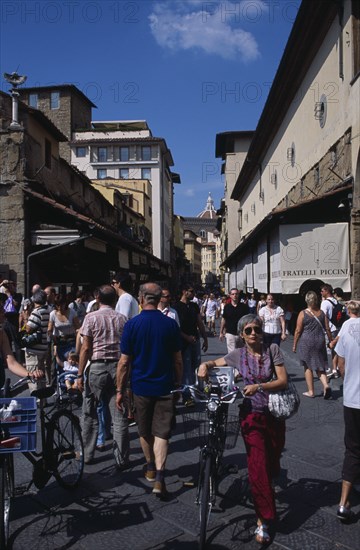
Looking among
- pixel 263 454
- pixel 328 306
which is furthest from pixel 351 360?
pixel 328 306

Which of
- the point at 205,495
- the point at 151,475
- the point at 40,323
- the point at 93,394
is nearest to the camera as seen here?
the point at 205,495

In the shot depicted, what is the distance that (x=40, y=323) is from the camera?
9.06 meters

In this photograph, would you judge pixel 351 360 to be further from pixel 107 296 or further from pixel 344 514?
pixel 107 296

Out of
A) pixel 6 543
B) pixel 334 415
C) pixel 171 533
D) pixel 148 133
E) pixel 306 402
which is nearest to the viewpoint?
pixel 6 543

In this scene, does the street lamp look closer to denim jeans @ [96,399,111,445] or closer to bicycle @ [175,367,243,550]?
denim jeans @ [96,399,111,445]

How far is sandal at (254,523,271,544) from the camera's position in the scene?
3.99 m

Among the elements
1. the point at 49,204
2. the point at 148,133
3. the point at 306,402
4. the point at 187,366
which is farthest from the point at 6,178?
the point at 148,133

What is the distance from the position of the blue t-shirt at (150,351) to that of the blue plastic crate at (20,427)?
1.35 m

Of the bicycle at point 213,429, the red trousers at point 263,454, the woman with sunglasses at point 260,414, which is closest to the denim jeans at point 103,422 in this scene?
the bicycle at point 213,429

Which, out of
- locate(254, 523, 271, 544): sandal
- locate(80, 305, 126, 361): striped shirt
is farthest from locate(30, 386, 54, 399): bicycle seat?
locate(254, 523, 271, 544): sandal

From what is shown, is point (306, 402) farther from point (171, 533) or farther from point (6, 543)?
point (6, 543)

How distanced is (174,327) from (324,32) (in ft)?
49.0

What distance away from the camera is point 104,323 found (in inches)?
237

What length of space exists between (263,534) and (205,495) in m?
0.50
